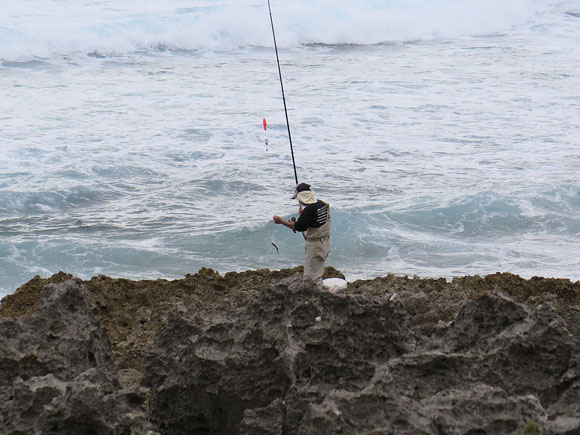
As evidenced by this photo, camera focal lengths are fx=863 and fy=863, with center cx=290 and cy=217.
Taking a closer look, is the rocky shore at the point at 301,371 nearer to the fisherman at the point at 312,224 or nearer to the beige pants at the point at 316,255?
the fisherman at the point at 312,224

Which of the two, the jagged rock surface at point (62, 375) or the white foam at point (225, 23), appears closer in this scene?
the jagged rock surface at point (62, 375)

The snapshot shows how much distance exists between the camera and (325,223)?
7461mm

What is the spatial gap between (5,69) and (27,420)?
2154 centimetres

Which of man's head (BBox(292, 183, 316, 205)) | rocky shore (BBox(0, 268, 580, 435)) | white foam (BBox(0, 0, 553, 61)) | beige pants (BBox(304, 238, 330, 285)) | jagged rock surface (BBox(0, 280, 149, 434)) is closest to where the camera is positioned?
rocky shore (BBox(0, 268, 580, 435))

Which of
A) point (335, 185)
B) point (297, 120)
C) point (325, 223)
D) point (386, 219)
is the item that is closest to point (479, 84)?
point (297, 120)

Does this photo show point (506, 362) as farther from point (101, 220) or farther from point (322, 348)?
point (101, 220)

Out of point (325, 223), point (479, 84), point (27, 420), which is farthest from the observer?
point (479, 84)

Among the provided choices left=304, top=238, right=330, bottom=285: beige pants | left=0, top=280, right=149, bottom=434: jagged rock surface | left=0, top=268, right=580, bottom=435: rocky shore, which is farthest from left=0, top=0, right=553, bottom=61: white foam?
left=0, top=268, right=580, bottom=435: rocky shore

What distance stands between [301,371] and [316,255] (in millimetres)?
4004

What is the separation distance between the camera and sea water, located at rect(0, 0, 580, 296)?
10906 millimetres

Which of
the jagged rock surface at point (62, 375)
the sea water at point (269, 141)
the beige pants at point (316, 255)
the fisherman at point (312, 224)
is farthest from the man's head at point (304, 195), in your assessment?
the jagged rock surface at point (62, 375)

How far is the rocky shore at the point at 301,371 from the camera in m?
2.88

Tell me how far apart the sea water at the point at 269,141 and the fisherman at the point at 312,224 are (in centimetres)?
231

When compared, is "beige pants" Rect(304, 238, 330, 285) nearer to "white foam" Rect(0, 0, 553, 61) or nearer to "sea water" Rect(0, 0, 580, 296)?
Result: "sea water" Rect(0, 0, 580, 296)
